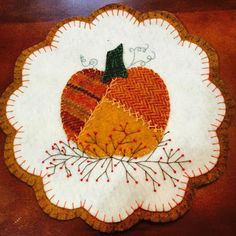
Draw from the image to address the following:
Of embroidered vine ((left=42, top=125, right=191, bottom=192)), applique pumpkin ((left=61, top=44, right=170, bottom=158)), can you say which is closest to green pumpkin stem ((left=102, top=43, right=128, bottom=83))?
applique pumpkin ((left=61, top=44, right=170, bottom=158))

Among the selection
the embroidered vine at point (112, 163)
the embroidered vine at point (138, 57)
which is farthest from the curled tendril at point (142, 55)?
the embroidered vine at point (112, 163)

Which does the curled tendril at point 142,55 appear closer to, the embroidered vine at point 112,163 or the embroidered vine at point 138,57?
the embroidered vine at point 138,57

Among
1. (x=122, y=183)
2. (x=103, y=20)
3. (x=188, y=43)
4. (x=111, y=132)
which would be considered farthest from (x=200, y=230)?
(x=103, y=20)

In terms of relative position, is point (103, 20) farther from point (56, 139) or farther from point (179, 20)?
point (56, 139)

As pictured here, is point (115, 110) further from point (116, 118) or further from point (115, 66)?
point (115, 66)

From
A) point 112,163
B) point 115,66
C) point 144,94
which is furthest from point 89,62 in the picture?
point 112,163

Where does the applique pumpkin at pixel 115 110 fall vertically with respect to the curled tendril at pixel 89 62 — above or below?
below

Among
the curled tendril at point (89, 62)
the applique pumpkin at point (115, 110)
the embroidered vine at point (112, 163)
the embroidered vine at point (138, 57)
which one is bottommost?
the embroidered vine at point (112, 163)
